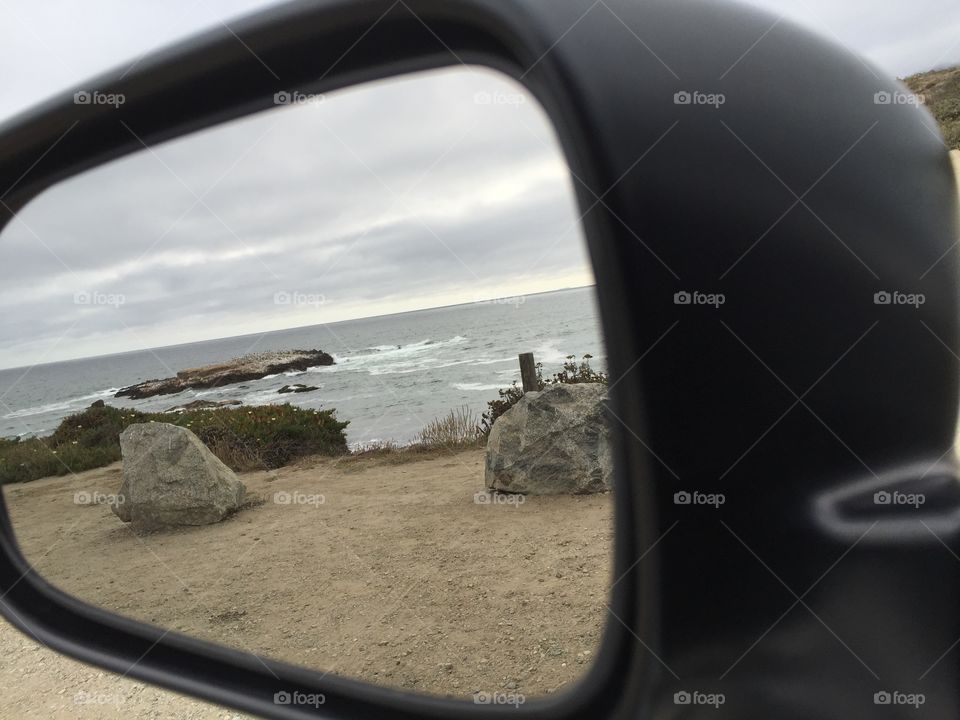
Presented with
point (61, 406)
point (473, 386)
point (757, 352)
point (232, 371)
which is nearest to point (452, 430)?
point (473, 386)

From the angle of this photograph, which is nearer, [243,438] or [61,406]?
[61,406]

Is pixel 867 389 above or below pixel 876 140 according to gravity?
below

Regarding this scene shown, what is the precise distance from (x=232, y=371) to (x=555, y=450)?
1.44 metres

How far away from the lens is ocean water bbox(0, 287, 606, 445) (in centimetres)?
135

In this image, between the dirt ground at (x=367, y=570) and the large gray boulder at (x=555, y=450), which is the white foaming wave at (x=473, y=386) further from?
the dirt ground at (x=367, y=570)

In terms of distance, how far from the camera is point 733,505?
666mm

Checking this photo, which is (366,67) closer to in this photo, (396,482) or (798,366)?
(798,366)

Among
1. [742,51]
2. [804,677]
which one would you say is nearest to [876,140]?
[742,51]

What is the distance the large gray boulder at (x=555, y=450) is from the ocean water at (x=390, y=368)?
0.78 ft

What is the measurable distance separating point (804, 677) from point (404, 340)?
3.55ft

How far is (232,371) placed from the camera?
183 centimetres

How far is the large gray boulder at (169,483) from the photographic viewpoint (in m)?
2.36

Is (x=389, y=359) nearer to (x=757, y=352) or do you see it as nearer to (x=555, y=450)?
(x=757, y=352)

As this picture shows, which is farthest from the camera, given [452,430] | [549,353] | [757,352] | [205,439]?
[205,439]
